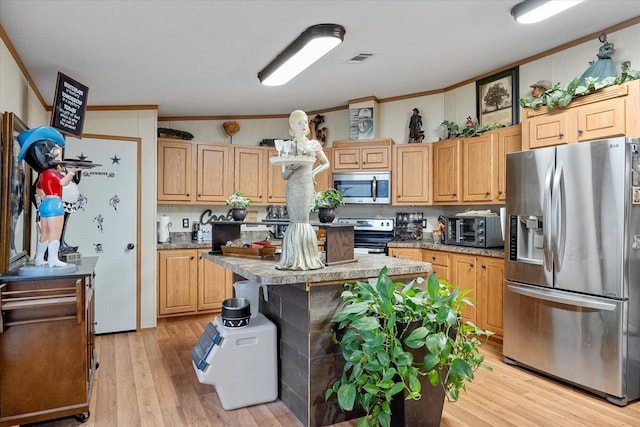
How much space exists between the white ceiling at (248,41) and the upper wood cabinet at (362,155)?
73cm

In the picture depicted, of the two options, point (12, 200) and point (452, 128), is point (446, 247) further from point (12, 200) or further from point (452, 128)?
point (12, 200)

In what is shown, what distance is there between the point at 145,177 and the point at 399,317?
342cm

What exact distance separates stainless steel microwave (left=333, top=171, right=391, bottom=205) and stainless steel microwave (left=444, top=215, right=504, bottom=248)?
0.88 m

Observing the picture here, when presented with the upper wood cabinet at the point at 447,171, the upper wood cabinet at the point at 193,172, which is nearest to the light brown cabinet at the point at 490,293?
the upper wood cabinet at the point at 447,171

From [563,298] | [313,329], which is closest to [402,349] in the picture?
[313,329]

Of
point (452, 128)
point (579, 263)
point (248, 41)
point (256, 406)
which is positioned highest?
point (248, 41)

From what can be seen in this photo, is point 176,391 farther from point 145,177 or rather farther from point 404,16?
point 404,16

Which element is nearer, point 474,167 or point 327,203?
point 327,203

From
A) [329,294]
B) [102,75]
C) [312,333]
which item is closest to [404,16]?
[329,294]

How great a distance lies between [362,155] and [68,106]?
10.2ft

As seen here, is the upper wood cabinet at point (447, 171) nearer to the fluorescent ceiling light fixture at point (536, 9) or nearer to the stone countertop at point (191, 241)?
the fluorescent ceiling light fixture at point (536, 9)

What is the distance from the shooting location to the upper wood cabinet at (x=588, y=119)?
2.83m

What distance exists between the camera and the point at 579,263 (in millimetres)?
2869

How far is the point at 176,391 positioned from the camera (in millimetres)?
2912
